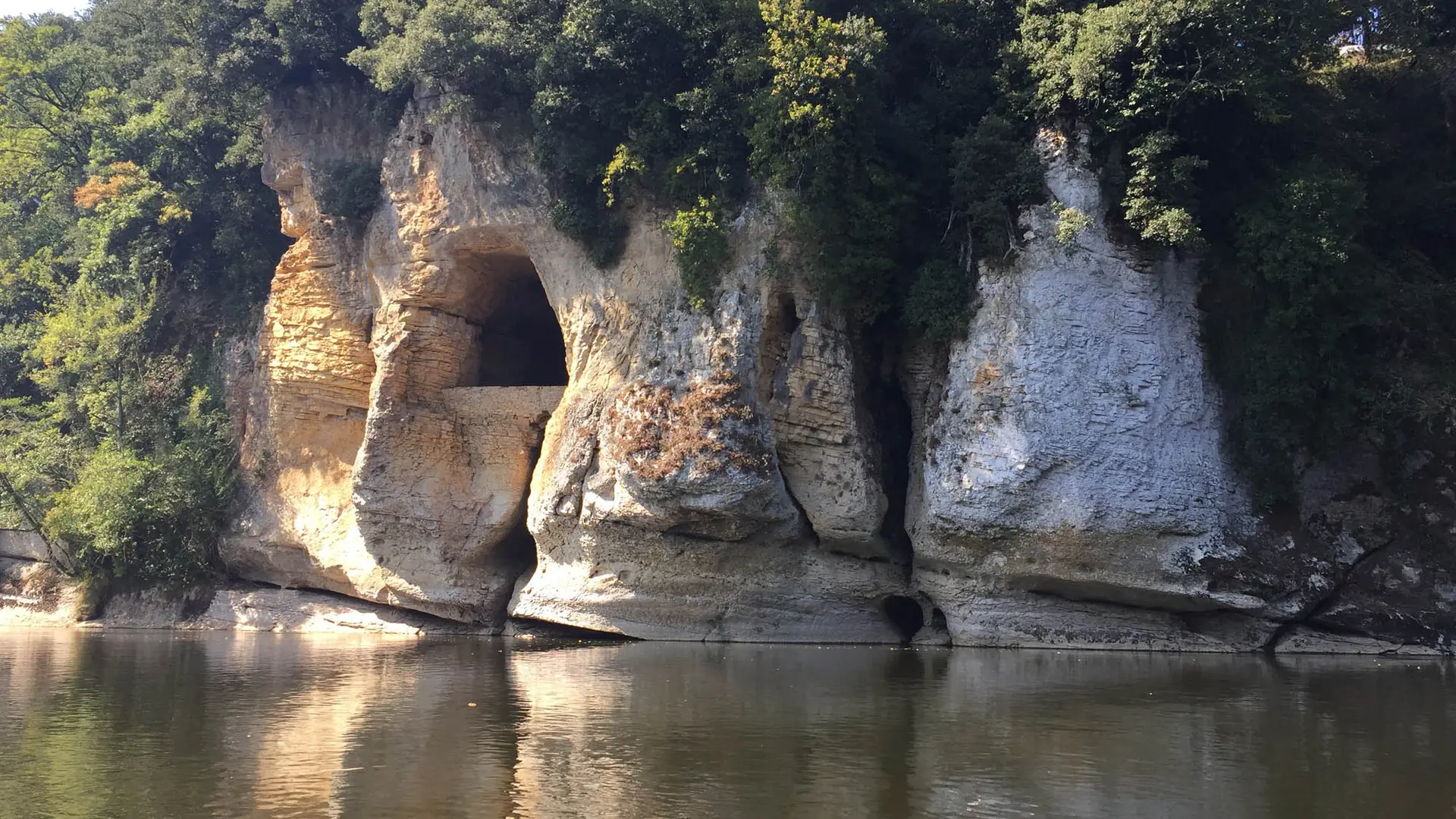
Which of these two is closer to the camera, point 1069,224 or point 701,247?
point 1069,224

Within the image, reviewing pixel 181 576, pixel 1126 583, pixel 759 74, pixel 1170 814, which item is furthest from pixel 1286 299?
pixel 181 576

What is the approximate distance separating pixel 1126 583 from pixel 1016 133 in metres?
7.74

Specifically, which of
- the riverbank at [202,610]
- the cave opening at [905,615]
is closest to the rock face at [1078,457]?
the cave opening at [905,615]

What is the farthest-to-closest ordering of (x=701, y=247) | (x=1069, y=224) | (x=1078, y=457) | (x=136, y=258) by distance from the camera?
(x=136, y=258) → (x=701, y=247) → (x=1069, y=224) → (x=1078, y=457)

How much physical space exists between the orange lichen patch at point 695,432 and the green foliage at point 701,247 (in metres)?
1.73

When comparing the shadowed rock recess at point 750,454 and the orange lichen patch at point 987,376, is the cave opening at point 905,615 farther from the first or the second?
the orange lichen patch at point 987,376

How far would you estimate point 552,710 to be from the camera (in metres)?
14.1

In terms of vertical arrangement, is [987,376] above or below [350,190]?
below

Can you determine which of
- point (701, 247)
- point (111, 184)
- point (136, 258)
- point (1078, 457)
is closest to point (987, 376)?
point (1078, 457)

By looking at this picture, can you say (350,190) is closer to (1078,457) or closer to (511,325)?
(511,325)

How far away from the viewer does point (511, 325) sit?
27703 mm

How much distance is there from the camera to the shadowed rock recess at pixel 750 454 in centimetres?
1889

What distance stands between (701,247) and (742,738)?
11350 mm

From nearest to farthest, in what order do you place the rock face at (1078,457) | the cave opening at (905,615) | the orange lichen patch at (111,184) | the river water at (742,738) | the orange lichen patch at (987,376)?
the river water at (742,738) < the rock face at (1078,457) < the orange lichen patch at (987,376) < the cave opening at (905,615) < the orange lichen patch at (111,184)
